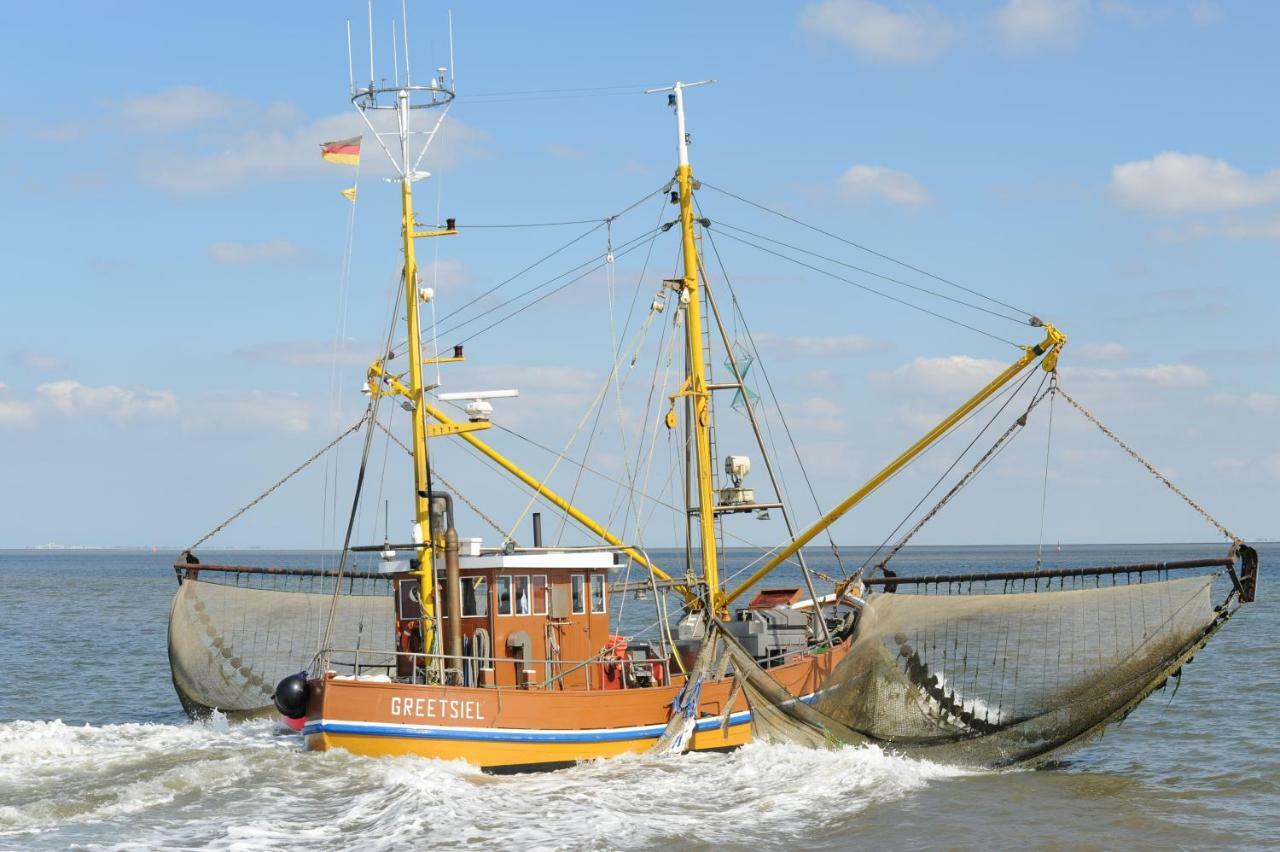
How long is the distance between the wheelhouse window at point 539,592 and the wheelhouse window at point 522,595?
142 millimetres

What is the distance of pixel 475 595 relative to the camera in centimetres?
2608

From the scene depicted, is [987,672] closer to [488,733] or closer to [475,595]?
[488,733]

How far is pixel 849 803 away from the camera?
23234 millimetres

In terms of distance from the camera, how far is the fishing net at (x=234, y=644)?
31.7 meters

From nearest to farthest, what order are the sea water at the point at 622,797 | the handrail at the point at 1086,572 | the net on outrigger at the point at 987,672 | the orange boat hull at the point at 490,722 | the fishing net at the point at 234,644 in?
the sea water at the point at 622,797, the orange boat hull at the point at 490,722, the handrail at the point at 1086,572, the net on outrigger at the point at 987,672, the fishing net at the point at 234,644

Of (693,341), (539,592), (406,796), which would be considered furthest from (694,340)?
(406,796)

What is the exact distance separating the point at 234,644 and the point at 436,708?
33.1 ft

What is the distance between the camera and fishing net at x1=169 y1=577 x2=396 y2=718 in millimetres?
31656

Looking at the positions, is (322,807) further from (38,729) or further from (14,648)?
(14,648)

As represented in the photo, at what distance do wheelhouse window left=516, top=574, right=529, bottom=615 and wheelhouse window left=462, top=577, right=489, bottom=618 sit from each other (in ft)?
1.98

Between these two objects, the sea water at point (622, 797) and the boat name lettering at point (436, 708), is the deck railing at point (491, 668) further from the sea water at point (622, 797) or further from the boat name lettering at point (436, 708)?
the sea water at point (622, 797)

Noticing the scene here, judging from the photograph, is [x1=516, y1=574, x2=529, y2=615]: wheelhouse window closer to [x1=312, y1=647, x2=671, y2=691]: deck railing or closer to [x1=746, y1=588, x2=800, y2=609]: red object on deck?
[x1=312, y1=647, x2=671, y2=691]: deck railing

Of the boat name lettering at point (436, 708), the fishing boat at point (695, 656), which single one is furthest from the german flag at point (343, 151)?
the boat name lettering at point (436, 708)

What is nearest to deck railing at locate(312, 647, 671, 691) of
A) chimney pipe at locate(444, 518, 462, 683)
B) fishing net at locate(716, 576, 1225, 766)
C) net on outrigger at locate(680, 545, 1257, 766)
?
chimney pipe at locate(444, 518, 462, 683)
